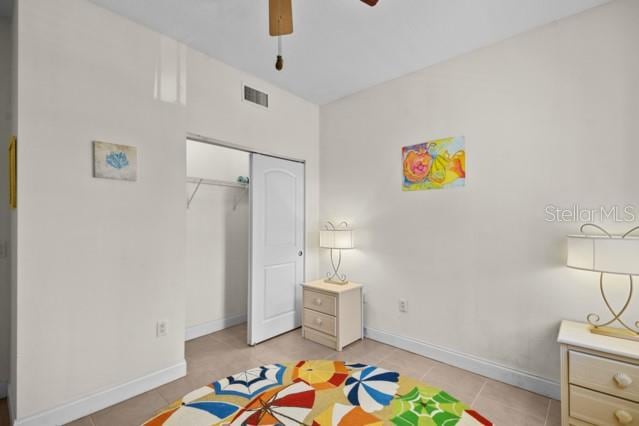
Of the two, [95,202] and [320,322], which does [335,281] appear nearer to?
[320,322]

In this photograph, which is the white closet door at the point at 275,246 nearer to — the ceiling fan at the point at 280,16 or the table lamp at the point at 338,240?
the table lamp at the point at 338,240

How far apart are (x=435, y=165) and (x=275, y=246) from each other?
1897mm

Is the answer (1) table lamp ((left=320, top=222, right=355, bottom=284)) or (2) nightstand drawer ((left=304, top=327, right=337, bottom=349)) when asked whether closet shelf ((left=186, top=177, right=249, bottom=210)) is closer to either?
(1) table lamp ((left=320, top=222, right=355, bottom=284))

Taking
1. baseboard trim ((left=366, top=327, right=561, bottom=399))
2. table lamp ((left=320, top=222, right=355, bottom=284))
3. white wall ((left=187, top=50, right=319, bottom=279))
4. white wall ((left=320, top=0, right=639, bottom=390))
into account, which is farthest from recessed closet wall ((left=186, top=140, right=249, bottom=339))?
baseboard trim ((left=366, top=327, right=561, bottom=399))

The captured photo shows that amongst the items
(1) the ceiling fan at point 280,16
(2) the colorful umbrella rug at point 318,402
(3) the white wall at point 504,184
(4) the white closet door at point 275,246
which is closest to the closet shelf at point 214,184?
(4) the white closet door at point 275,246

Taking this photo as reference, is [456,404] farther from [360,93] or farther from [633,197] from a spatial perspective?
[360,93]

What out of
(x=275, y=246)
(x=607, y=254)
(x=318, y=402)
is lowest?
(x=318, y=402)

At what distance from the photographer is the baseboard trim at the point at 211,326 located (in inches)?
131

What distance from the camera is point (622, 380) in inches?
65.3

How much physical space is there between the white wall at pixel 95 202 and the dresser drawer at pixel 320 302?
4.27ft

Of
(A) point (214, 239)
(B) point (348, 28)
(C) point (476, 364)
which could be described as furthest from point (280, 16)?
(C) point (476, 364)

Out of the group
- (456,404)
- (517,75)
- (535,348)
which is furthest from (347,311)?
(517,75)

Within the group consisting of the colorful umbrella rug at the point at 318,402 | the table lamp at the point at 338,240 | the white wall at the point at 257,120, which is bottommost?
the colorful umbrella rug at the point at 318,402

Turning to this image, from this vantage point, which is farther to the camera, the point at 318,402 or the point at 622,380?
the point at 318,402
